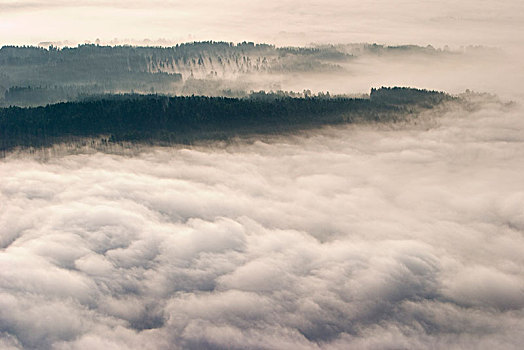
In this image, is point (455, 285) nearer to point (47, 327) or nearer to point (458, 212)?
point (458, 212)

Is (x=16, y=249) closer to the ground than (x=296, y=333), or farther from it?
farther from it

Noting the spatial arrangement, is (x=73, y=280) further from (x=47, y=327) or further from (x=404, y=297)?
(x=404, y=297)

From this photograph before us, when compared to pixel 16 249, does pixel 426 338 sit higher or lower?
lower

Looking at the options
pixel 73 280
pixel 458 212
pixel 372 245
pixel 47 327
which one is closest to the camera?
pixel 47 327

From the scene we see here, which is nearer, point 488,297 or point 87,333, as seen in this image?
point 87,333

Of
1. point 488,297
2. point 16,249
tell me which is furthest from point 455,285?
point 16,249

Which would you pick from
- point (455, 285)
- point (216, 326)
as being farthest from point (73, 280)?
point (455, 285)

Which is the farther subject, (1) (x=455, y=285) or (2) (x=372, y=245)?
(2) (x=372, y=245)

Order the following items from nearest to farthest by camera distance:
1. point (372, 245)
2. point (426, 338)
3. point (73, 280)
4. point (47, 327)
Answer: point (47, 327) < point (426, 338) < point (73, 280) < point (372, 245)

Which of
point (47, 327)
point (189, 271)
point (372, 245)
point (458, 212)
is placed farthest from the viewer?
point (458, 212)
